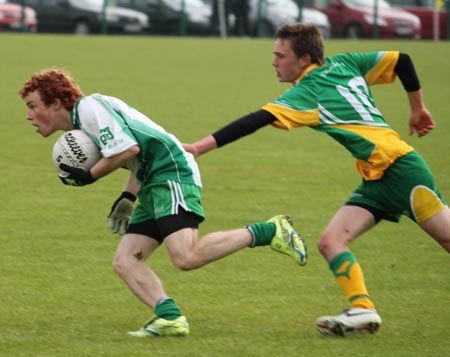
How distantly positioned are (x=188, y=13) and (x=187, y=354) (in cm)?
2927

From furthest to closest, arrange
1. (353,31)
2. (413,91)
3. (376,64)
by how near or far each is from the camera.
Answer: (353,31), (413,91), (376,64)

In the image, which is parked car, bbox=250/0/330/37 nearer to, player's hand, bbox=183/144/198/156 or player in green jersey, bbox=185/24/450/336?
player in green jersey, bbox=185/24/450/336

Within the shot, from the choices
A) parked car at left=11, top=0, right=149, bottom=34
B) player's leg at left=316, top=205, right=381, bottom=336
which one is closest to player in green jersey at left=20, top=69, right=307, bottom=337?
player's leg at left=316, top=205, right=381, bottom=336

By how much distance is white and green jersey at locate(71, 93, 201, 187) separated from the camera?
587 cm

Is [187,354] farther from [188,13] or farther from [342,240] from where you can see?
[188,13]

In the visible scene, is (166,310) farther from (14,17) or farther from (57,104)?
(14,17)

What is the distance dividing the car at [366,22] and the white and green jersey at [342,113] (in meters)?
28.6

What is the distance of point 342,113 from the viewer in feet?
19.5

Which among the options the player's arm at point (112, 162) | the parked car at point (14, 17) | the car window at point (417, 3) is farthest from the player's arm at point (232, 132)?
the car window at point (417, 3)

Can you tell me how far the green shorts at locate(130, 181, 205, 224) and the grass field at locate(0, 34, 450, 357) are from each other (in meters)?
0.69

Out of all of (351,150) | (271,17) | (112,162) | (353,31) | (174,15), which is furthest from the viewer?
(271,17)

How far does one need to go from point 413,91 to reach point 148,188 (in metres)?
1.63

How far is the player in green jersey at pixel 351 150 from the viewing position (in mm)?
5938

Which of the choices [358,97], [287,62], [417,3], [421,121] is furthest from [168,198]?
[417,3]
